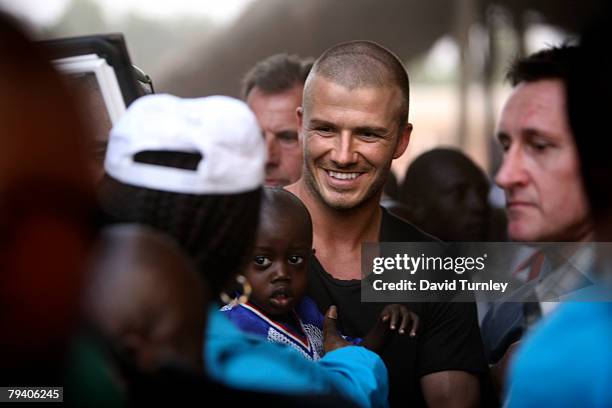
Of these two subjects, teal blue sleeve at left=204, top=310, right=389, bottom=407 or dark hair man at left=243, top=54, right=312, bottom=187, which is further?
dark hair man at left=243, top=54, right=312, bottom=187

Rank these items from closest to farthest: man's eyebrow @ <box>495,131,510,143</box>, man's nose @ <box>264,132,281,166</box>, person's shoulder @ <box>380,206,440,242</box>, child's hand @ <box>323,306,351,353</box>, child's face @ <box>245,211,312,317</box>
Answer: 1. man's eyebrow @ <box>495,131,510,143</box>
2. child's hand @ <box>323,306,351,353</box>
3. child's face @ <box>245,211,312,317</box>
4. person's shoulder @ <box>380,206,440,242</box>
5. man's nose @ <box>264,132,281,166</box>

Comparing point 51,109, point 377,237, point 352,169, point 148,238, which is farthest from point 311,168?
point 51,109

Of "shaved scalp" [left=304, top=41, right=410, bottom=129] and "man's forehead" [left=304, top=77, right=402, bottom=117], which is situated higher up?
"shaved scalp" [left=304, top=41, right=410, bottom=129]

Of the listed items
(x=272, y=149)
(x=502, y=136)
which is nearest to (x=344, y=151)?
(x=502, y=136)

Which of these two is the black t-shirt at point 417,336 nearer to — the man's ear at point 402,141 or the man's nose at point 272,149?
the man's ear at point 402,141

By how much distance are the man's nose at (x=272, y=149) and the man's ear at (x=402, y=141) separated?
86 cm

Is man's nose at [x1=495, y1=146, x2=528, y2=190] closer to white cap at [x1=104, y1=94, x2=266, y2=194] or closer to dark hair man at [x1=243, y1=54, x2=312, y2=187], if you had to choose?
white cap at [x1=104, y1=94, x2=266, y2=194]

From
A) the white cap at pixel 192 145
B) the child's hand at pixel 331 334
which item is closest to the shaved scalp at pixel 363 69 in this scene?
the child's hand at pixel 331 334

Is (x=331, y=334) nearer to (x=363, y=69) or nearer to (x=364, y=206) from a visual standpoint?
(x=364, y=206)

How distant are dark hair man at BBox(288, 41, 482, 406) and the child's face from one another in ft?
0.43

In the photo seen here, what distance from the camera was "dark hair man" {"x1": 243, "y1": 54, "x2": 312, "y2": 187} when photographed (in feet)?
12.0

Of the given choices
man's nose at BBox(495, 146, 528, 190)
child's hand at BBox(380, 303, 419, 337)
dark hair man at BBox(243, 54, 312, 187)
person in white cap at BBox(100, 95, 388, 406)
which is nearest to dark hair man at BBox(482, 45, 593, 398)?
man's nose at BBox(495, 146, 528, 190)

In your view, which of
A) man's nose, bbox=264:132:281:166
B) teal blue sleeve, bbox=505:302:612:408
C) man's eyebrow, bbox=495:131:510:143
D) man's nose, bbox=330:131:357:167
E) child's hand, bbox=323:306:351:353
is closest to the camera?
teal blue sleeve, bbox=505:302:612:408

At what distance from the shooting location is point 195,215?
4.88ft
